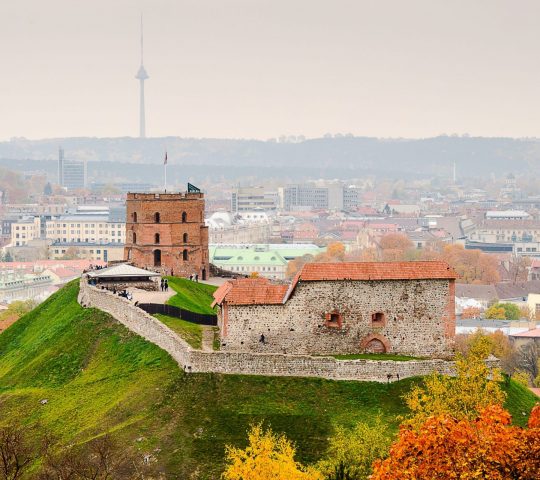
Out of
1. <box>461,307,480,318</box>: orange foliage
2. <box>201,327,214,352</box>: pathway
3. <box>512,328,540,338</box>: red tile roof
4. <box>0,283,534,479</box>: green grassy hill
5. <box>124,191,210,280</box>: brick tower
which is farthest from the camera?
<box>461,307,480,318</box>: orange foliage

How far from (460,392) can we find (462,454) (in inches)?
648

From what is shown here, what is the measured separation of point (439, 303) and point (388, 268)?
7.53 ft

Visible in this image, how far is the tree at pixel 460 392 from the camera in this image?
45.8 metres

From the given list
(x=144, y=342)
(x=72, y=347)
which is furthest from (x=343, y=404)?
(x=72, y=347)

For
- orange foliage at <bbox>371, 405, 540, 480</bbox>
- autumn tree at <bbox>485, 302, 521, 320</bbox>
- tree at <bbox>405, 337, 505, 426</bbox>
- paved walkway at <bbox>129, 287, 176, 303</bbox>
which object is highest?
orange foliage at <bbox>371, 405, 540, 480</bbox>

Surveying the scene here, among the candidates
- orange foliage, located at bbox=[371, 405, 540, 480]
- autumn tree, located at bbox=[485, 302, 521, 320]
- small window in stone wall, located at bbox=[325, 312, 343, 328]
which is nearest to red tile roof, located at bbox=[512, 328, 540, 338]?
autumn tree, located at bbox=[485, 302, 521, 320]

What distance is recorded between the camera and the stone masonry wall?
175 feet

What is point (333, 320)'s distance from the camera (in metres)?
53.8

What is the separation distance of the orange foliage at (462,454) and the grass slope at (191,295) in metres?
34.8

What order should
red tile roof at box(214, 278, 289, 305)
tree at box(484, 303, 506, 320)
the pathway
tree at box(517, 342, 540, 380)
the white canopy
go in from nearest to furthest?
red tile roof at box(214, 278, 289, 305) → the pathway → the white canopy → tree at box(517, 342, 540, 380) → tree at box(484, 303, 506, 320)

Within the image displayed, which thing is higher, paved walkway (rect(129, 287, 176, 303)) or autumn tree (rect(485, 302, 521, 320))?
paved walkway (rect(129, 287, 176, 303))

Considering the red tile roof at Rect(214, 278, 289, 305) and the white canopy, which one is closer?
the red tile roof at Rect(214, 278, 289, 305)

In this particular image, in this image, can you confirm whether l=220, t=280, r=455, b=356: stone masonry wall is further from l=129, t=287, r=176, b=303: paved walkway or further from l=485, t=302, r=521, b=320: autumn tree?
l=485, t=302, r=521, b=320: autumn tree

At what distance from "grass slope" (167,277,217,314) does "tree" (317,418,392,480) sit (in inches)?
889
